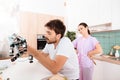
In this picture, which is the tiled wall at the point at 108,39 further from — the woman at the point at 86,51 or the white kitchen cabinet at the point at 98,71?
the woman at the point at 86,51

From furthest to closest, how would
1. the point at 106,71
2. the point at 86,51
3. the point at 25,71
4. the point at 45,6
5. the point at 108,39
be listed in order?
the point at 45,6 → the point at 108,39 → the point at 106,71 → the point at 86,51 → the point at 25,71

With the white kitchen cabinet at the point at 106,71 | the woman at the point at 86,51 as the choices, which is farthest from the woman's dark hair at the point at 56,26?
the white kitchen cabinet at the point at 106,71

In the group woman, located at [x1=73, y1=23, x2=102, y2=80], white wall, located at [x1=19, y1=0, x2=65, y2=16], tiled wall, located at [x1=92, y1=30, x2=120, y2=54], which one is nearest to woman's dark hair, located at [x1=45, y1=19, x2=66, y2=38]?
woman, located at [x1=73, y1=23, x2=102, y2=80]

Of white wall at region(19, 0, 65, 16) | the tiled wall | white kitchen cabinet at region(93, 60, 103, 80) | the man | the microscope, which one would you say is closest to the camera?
the microscope

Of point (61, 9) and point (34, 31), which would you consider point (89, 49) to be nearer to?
point (34, 31)

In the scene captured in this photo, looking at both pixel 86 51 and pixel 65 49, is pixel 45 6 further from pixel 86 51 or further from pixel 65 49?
pixel 65 49

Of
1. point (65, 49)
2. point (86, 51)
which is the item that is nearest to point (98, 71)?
point (86, 51)

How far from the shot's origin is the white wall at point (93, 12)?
7.43 ft

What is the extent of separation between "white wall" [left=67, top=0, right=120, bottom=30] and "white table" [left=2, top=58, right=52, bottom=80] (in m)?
1.53

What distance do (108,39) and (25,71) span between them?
2003mm

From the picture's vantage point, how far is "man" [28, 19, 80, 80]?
106 cm

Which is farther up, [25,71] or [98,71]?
[25,71]

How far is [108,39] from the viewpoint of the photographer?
8.86 feet

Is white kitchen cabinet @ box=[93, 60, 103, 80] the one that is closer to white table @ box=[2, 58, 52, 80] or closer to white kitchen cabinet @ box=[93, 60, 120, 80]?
white kitchen cabinet @ box=[93, 60, 120, 80]
